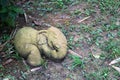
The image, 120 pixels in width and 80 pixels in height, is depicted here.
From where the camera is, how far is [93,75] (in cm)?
384

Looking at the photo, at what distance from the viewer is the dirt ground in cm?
386

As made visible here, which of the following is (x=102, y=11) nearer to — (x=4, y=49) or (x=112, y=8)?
(x=112, y=8)

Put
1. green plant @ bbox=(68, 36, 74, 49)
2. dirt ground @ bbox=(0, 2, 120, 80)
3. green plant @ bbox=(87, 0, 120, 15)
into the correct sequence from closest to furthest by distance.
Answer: dirt ground @ bbox=(0, 2, 120, 80), green plant @ bbox=(68, 36, 74, 49), green plant @ bbox=(87, 0, 120, 15)

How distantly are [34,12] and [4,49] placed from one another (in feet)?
3.42

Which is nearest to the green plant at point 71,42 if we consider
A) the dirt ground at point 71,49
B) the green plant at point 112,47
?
the dirt ground at point 71,49

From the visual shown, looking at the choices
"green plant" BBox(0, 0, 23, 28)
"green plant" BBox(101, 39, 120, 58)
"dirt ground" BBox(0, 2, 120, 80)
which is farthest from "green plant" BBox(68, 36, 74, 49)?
"green plant" BBox(0, 0, 23, 28)

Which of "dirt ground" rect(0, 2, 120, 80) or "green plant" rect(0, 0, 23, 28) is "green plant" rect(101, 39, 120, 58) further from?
"green plant" rect(0, 0, 23, 28)

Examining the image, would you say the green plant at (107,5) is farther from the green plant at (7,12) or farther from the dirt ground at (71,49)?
the green plant at (7,12)

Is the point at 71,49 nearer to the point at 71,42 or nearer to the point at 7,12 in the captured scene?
the point at 71,42

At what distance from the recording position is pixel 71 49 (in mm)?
4238

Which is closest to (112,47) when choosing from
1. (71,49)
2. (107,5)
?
(71,49)

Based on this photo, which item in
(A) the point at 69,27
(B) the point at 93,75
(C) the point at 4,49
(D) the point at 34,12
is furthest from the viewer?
(D) the point at 34,12

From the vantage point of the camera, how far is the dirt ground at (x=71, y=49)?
3.86 metres

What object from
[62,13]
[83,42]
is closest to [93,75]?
[83,42]
